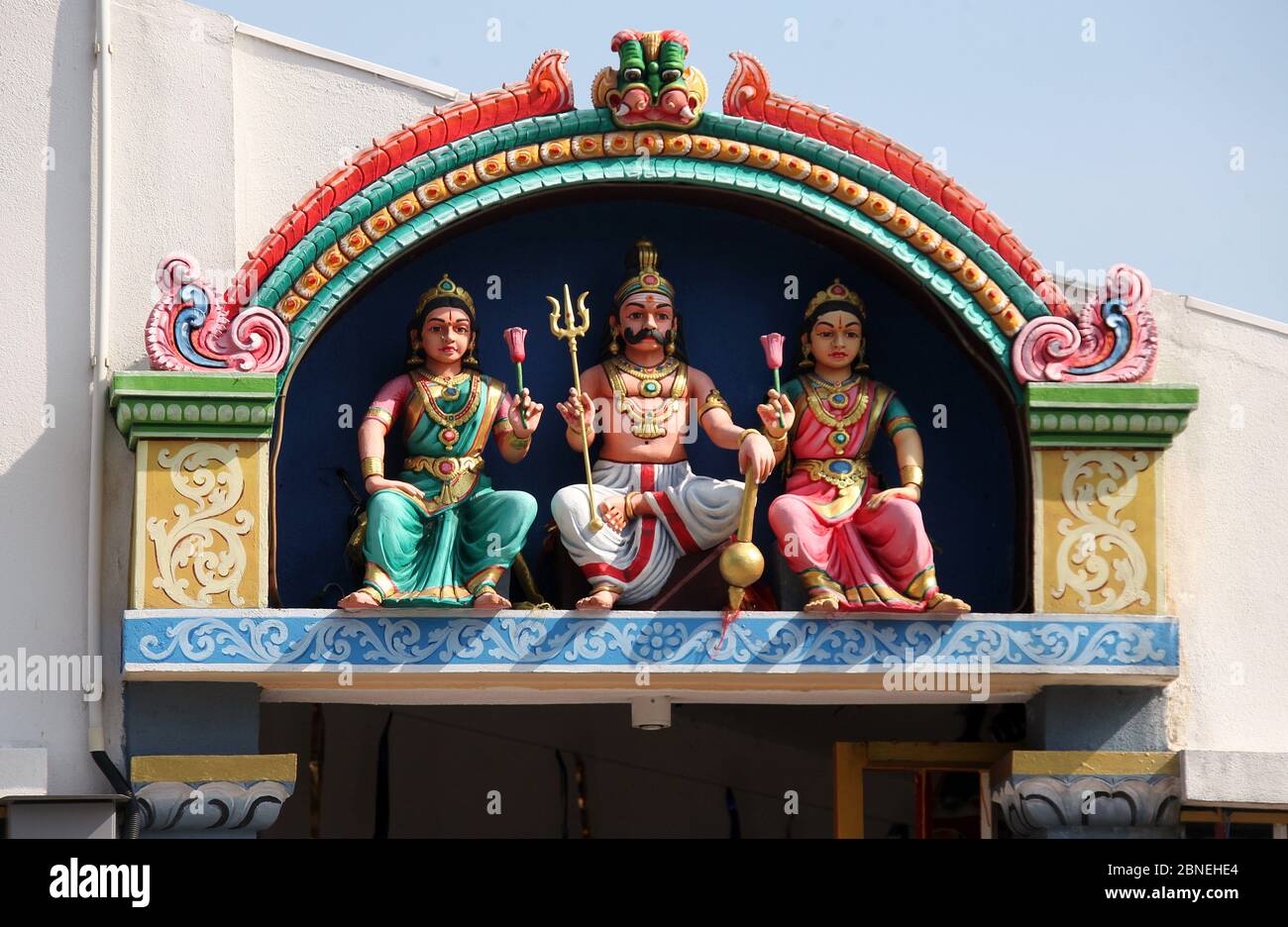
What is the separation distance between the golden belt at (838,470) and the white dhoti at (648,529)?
1.12 feet

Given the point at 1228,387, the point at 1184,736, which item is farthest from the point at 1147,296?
the point at 1184,736

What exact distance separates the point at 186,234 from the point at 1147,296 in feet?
13.0

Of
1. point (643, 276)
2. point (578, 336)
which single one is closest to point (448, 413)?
point (578, 336)

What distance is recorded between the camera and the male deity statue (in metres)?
10.9

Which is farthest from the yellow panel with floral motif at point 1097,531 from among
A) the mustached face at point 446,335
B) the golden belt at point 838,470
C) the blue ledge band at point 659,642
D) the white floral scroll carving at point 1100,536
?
the mustached face at point 446,335

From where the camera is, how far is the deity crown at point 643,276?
11344mm

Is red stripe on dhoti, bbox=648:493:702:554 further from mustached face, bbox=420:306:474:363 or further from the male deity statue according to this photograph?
mustached face, bbox=420:306:474:363

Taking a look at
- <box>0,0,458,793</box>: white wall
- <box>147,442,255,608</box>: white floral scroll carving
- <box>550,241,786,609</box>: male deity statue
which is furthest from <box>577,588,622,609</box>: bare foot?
<box>0,0,458,793</box>: white wall

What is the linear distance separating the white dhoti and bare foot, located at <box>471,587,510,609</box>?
0.39 m

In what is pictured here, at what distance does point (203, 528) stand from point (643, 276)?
83.6 inches

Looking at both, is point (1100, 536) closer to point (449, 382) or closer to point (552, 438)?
point (552, 438)

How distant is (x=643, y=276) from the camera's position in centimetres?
1138

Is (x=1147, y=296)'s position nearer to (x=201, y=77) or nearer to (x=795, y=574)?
(x=795, y=574)

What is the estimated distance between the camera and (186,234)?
11.4 m
